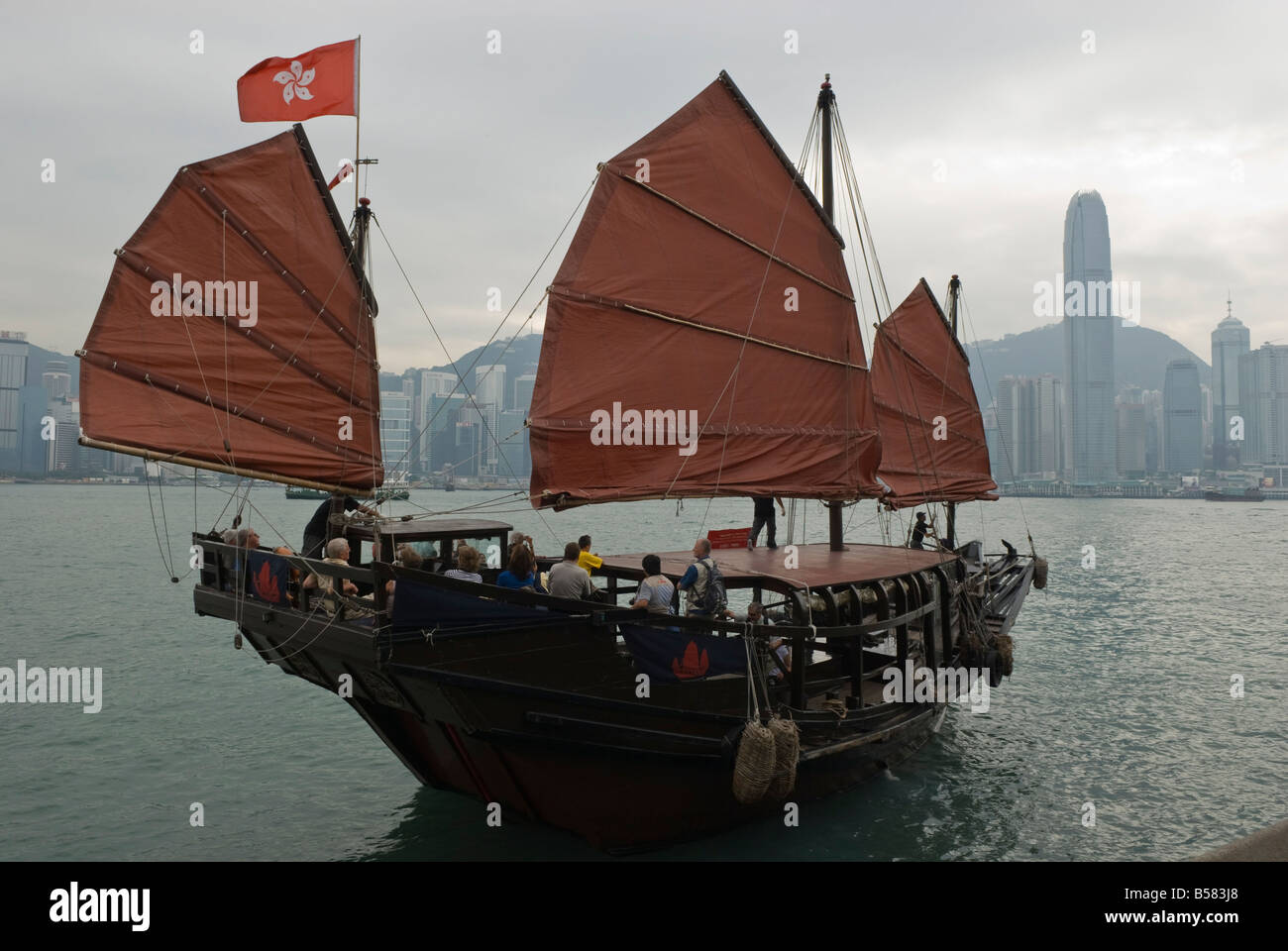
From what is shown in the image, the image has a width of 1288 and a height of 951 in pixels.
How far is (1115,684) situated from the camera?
59.5 feet

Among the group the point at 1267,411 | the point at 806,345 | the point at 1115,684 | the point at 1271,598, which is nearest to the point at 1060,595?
the point at 1271,598

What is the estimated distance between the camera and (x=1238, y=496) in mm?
159250

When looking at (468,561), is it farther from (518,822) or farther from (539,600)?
(518,822)

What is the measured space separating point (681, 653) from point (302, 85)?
858 cm

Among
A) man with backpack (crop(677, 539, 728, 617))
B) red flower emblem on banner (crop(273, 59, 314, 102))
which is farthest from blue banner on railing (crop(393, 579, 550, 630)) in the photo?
red flower emblem on banner (crop(273, 59, 314, 102))

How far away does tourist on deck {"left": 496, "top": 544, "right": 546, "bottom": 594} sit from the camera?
779 cm

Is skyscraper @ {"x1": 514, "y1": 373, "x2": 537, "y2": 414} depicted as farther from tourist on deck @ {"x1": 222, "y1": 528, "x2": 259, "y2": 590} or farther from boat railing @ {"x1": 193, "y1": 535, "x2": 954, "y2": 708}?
tourist on deck @ {"x1": 222, "y1": 528, "x2": 259, "y2": 590}

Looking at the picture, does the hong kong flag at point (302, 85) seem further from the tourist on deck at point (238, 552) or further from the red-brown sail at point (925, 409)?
the red-brown sail at point (925, 409)

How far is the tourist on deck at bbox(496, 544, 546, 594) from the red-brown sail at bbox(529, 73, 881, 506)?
6.90 ft

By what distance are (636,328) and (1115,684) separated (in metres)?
14.1

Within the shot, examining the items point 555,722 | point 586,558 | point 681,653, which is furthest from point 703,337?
point 555,722

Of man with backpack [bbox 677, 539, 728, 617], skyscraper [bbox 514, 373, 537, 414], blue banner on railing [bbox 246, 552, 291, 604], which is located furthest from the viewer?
skyscraper [bbox 514, 373, 537, 414]

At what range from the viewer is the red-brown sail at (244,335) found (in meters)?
9.40

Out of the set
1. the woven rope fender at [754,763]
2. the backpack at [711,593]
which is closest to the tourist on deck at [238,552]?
the backpack at [711,593]
